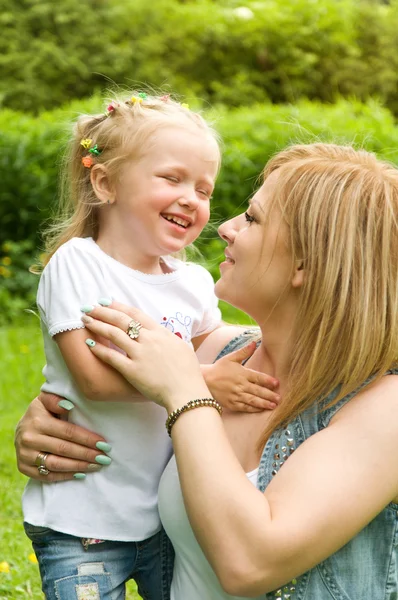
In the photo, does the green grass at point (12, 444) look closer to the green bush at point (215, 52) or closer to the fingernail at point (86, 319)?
the fingernail at point (86, 319)

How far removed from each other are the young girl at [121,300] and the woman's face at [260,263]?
0.21 meters

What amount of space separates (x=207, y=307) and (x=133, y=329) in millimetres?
511

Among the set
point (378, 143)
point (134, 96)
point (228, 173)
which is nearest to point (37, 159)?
point (228, 173)

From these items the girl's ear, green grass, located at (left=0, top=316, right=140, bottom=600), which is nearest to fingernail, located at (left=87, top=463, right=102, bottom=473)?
the girl's ear

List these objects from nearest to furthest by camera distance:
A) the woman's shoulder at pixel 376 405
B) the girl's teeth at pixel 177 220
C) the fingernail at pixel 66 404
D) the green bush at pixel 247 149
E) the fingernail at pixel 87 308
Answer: the woman's shoulder at pixel 376 405
the fingernail at pixel 87 308
the fingernail at pixel 66 404
the girl's teeth at pixel 177 220
the green bush at pixel 247 149

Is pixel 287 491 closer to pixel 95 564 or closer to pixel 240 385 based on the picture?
pixel 240 385

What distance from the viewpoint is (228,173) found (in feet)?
27.6

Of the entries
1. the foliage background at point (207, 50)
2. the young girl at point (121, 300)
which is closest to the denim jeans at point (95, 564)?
the young girl at point (121, 300)

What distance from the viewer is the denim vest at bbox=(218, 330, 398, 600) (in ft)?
6.95

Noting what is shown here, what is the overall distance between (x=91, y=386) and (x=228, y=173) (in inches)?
249

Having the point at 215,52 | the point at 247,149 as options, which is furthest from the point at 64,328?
the point at 215,52

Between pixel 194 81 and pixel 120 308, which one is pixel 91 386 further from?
pixel 194 81

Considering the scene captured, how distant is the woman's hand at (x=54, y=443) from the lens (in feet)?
7.86

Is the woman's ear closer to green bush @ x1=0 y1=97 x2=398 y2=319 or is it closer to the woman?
the woman
